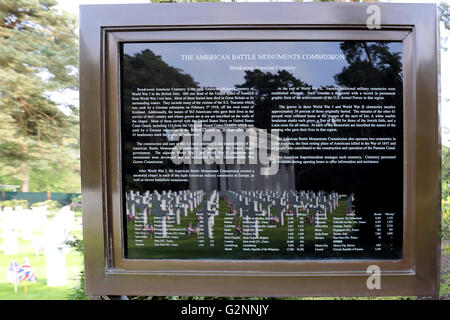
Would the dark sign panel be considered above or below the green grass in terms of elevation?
above

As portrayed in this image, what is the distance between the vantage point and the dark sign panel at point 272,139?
1.93 m

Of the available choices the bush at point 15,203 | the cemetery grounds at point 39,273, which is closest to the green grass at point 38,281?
the cemetery grounds at point 39,273

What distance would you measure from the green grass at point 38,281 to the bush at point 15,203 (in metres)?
0.59

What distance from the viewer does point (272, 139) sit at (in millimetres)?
1938

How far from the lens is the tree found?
11.1 ft

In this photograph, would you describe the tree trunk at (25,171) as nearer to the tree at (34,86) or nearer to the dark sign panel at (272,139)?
the tree at (34,86)

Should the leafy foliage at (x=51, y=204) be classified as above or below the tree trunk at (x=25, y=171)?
below

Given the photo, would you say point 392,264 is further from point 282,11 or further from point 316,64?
point 282,11

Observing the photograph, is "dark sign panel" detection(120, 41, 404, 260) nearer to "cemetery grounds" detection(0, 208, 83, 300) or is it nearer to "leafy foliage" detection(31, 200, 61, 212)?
"cemetery grounds" detection(0, 208, 83, 300)

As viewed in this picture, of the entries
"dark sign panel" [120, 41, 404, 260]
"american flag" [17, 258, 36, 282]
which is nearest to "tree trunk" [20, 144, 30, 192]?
"american flag" [17, 258, 36, 282]

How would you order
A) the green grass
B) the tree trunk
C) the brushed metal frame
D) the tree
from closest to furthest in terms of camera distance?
the brushed metal frame, the green grass, the tree, the tree trunk

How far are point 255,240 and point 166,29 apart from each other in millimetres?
1728

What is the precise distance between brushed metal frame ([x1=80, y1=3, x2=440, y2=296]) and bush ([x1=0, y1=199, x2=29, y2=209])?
2279mm
